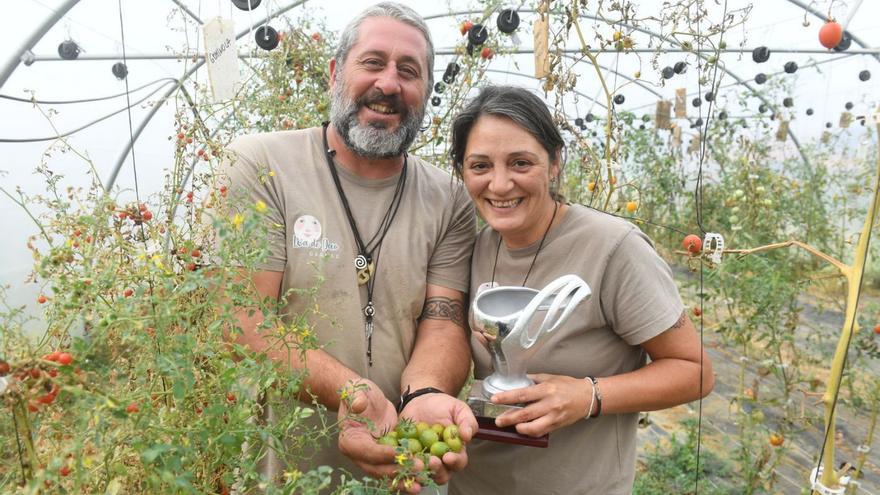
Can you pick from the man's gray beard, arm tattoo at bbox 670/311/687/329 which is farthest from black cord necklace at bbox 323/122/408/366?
arm tattoo at bbox 670/311/687/329

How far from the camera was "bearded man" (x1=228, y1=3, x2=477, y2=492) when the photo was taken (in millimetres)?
1585

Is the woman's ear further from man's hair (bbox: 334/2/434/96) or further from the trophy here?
man's hair (bbox: 334/2/434/96)

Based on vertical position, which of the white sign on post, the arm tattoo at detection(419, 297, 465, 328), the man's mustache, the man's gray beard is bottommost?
the arm tattoo at detection(419, 297, 465, 328)

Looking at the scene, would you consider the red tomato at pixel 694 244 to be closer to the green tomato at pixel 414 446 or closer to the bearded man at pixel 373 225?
the bearded man at pixel 373 225

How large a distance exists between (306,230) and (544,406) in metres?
0.76

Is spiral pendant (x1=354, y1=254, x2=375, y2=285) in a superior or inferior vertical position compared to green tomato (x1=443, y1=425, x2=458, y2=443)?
superior

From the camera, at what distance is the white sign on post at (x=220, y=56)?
1890 mm

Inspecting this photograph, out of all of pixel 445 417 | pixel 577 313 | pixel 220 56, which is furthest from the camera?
pixel 220 56

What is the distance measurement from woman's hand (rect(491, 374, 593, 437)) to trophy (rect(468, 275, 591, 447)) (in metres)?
0.04

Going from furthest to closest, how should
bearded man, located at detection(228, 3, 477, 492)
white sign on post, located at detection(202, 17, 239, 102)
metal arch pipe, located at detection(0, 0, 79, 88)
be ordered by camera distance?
metal arch pipe, located at detection(0, 0, 79, 88) → white sign on post, located at detection(202, 17, 239, 102) → bearded man, located at detection(228, 3, 477, 492)

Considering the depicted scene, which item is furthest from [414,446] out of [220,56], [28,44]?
[28,44]

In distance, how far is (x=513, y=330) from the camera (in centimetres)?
129

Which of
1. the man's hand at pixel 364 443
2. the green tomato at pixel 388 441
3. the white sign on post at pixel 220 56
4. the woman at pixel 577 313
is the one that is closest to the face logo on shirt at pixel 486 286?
the woman at pixel 577 313

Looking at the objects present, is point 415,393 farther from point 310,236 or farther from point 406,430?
point 310,236
